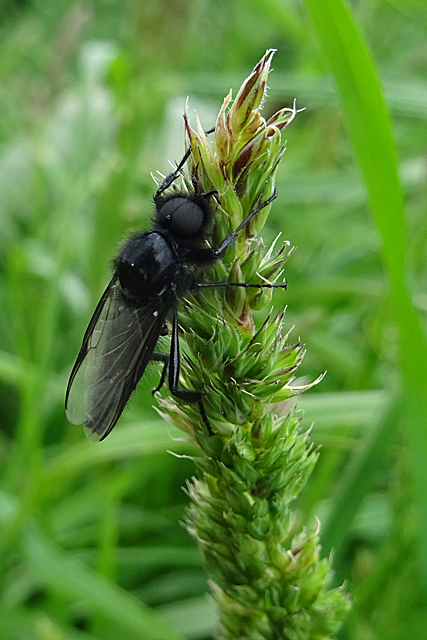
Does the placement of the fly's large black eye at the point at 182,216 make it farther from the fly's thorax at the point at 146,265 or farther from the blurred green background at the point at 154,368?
the blurred green background at the point at 154,368

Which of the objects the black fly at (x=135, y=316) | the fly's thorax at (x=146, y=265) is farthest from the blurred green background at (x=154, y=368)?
the fly's thorax at (x=146, y=265)

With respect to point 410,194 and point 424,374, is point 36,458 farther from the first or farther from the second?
point 410,194

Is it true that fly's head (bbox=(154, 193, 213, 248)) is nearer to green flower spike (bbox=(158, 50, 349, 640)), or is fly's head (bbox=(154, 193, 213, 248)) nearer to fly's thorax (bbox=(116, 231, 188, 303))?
fly's thorax (bbox=(116, 231, 188, 303))

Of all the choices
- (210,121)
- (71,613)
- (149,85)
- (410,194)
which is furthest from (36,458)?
(210,121)

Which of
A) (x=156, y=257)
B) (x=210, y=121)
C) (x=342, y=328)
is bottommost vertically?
(x=156, y=257)

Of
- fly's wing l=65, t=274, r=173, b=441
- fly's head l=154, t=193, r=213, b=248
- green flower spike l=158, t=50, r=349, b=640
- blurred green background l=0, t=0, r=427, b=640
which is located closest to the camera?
green flower spike l=158, t=50, r=349, b=640

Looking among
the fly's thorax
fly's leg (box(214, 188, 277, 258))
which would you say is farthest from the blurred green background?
the fly's thorax

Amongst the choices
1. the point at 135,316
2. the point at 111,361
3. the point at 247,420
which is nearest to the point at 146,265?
the point at 135,316
